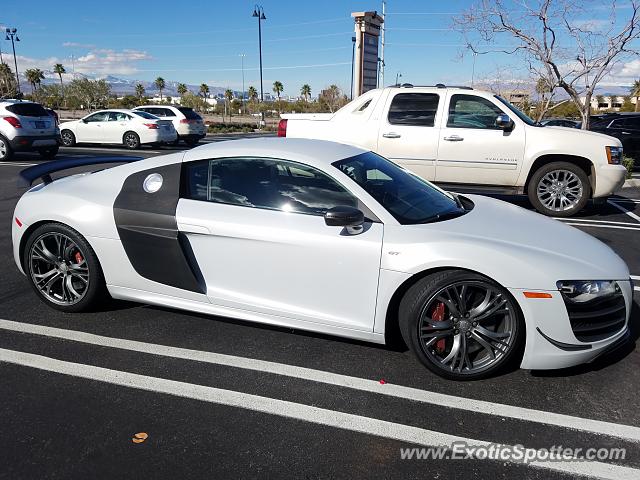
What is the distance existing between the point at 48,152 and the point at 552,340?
49.6 ft

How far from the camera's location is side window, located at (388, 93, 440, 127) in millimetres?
7566

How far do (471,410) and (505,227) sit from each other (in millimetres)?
1207

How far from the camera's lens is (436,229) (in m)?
3.05

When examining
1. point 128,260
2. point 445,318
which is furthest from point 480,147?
point 128,260

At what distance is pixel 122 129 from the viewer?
17.8 m

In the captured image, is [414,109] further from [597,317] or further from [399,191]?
[597,317]

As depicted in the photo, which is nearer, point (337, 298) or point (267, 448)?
point (267, 448)

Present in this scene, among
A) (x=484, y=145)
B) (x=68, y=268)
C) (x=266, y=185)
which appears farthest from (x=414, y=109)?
(x=68, y=268)

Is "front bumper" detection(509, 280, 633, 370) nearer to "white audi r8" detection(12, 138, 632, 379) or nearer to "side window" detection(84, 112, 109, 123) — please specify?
"white audi r8" detection(12, 138, 632, 379)

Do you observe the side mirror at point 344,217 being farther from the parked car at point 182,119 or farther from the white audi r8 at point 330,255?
the parked car at point 182,119

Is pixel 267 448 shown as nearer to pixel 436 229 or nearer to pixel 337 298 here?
pixel 337 298

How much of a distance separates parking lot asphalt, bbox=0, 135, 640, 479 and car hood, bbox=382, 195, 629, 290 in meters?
0.69

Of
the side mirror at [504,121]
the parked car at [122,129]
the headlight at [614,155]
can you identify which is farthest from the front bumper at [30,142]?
the headlight at [614,155]

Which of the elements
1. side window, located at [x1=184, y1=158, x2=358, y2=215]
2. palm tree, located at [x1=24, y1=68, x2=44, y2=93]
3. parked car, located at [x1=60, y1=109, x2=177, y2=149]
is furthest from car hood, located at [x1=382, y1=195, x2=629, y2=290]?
palm tree, located at [x1=24, y1=68, x2=44, y2=93]
